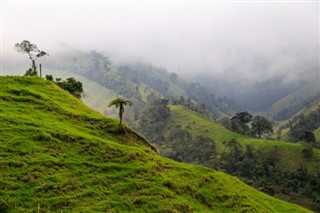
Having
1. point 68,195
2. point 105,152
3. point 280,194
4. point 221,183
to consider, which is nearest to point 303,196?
point 280,194

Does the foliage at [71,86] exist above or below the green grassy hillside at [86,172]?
above

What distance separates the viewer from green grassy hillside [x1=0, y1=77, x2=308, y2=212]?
58312 millimetres

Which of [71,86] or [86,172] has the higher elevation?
[71,86]

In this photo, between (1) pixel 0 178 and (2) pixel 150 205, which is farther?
(2) pixel 150 205

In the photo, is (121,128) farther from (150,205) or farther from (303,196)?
(303,196)

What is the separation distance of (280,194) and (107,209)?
14298 cm

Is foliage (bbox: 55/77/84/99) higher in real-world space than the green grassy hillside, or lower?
higher

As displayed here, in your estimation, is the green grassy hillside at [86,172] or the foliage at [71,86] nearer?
the green grassy hillside at [86,172]

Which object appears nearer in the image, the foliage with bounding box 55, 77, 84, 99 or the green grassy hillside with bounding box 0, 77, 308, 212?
the green grassy hillside with bounding box 0, 77, 308, 212

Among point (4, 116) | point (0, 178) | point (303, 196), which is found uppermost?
point (4, 116)

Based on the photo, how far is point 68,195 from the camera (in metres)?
58.5

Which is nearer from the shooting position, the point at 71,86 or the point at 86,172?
the point at 86,172

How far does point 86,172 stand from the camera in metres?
65.7

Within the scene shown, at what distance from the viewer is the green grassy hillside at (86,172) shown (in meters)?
58.3
